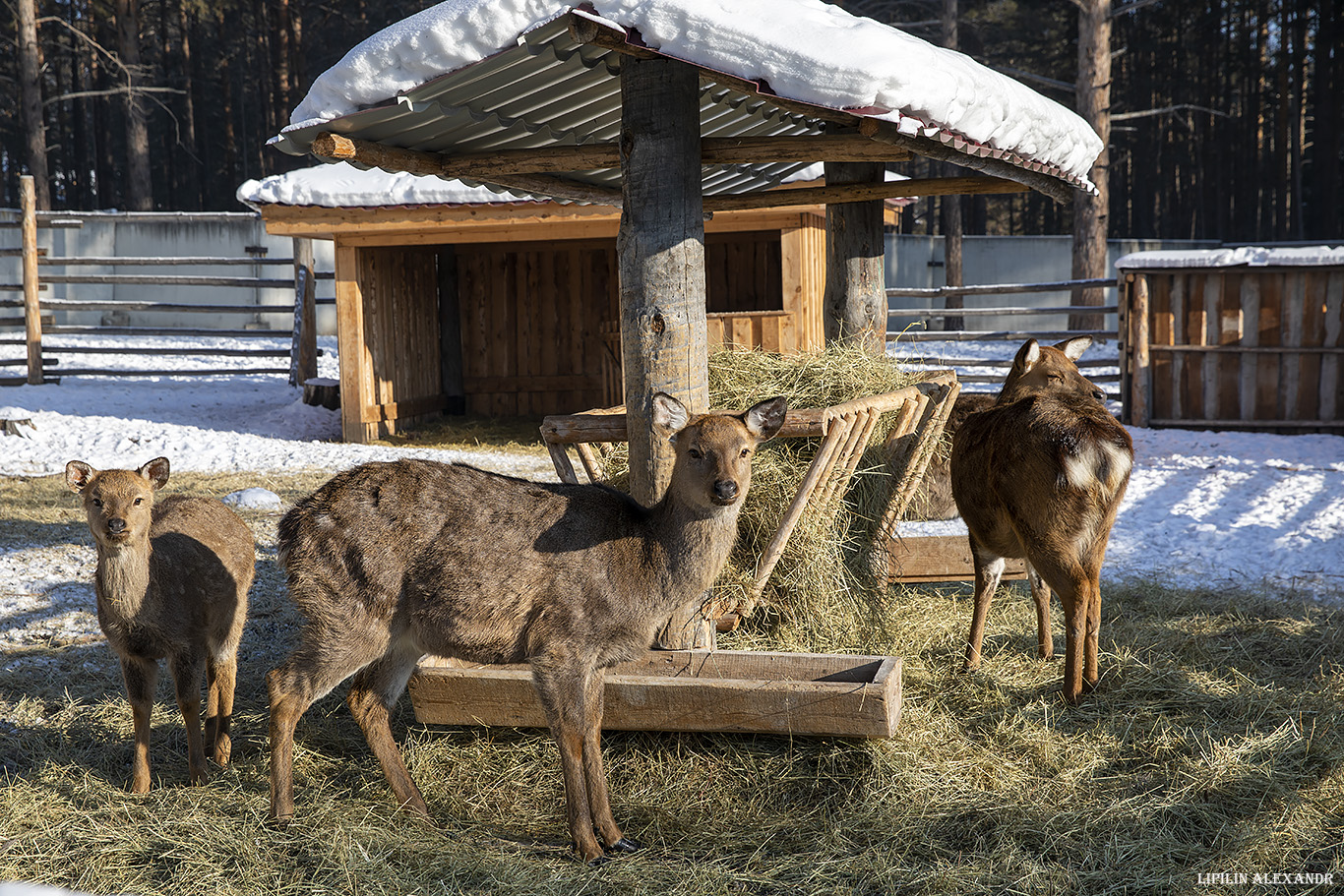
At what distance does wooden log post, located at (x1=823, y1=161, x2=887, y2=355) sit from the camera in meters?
7.50

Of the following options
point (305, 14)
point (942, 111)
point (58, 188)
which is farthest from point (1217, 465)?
point (58, 188)

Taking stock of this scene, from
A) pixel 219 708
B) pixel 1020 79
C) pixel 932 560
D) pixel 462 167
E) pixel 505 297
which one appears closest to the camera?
pixel 219 708

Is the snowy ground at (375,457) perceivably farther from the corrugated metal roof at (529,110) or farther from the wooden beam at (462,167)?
the wooden beam at (462,167)

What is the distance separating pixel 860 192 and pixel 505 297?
9.17m

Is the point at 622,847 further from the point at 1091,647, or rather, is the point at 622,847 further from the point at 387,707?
the point at 1091,647

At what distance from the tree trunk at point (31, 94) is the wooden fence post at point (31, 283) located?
8.35 m

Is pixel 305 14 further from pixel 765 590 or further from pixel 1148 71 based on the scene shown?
pixel 765 590

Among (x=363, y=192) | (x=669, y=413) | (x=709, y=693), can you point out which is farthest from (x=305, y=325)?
(x=709, y=693)

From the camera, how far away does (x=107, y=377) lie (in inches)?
701

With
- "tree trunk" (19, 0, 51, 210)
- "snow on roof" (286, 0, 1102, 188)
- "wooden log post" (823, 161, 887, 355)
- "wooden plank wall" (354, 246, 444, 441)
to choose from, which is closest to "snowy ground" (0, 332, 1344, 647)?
"wooden plank wall" (354, 246, 444, 441)

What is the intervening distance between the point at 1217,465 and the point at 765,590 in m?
7.08

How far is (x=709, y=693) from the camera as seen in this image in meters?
4.42

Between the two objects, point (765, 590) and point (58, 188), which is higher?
point (58, 188)

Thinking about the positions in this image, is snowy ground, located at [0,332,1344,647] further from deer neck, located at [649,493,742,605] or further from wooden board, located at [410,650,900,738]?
deer neck, located at [649,493,742,605]
